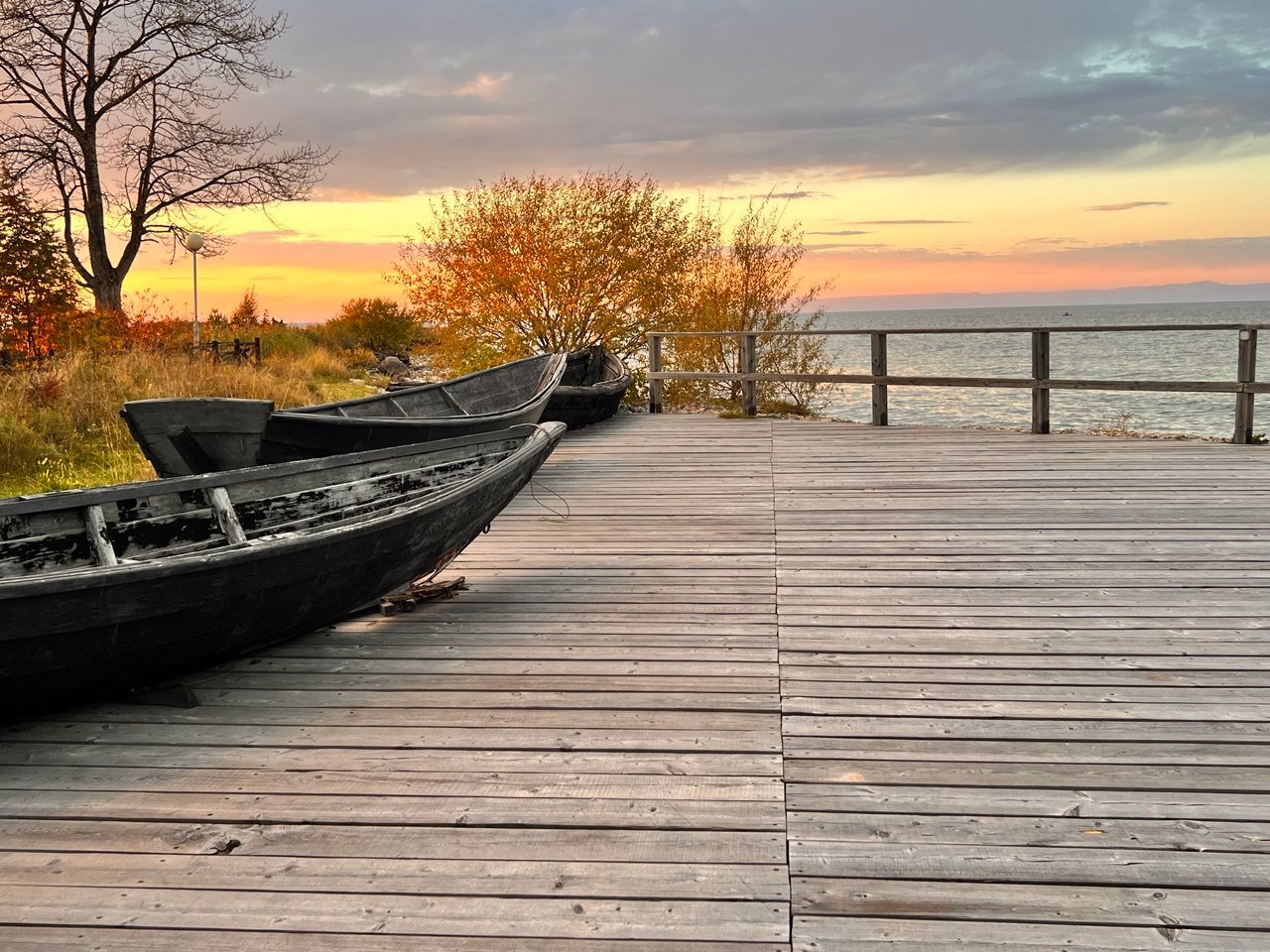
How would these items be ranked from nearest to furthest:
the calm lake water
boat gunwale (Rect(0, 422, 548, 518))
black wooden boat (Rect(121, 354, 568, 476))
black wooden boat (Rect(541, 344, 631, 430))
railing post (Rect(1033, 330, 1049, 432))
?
1. boat gunwale (Rect(0, 422, 548, 518))
2. black wooden boat (Rect(121, 354, 568, 476))
3. railing post (Rect(1033, 330, 1049, 432))
4. black wooden boat (Rect(541, 344, 631, 430))
5. the calm lake water

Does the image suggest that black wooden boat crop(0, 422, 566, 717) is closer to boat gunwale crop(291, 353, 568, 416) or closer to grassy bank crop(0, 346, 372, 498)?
boat gunwale crop(291, 353, 568, 416)

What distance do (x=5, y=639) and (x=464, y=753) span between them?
4.46ft

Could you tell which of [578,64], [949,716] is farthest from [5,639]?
[578,64]

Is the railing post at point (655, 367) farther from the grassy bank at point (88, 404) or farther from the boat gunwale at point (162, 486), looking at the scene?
the boat gunwale at point (162, 486)

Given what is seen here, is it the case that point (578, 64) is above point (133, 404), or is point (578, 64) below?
above

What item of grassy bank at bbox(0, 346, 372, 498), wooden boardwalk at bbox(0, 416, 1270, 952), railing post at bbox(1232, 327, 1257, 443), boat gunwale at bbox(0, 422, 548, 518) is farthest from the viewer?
grassy bank at bbox(0, 346, 372, 498)

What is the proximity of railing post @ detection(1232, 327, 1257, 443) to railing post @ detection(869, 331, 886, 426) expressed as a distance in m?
3.47

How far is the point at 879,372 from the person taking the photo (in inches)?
462

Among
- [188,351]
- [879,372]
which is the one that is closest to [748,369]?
[879,372]

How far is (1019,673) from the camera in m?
3.79

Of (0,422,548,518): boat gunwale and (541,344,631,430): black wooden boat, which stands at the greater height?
(541,344,631,430): black wooden boat

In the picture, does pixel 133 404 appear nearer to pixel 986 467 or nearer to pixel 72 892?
pixel 72 892

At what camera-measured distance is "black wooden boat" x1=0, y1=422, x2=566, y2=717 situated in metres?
3.19

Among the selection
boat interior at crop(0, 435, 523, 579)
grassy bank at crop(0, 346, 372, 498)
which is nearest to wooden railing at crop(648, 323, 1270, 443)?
grassy bank at crop(0, 346, 372, 498)
